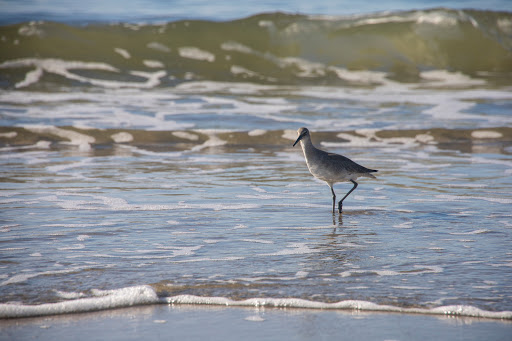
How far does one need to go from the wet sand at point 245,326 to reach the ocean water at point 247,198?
0.32 feet

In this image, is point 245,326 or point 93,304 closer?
point 245,326

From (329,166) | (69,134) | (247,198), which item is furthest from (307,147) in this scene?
(69,134)

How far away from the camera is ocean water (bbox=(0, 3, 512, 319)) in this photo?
11.5ft

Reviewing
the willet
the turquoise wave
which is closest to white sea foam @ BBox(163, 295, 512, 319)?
the willet

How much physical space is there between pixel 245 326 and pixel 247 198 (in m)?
3.66

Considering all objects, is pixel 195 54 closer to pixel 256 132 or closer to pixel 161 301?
pixel 256 132

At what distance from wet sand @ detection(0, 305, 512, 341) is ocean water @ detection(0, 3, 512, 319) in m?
0.10

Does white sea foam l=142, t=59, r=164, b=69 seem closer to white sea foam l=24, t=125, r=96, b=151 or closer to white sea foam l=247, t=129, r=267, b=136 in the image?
white sea foam l=24, t=125, r=96, b=151

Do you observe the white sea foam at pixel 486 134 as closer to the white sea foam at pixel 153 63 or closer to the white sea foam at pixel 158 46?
the white sea foam at pixel 153 63

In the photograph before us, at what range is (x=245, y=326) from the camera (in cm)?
298

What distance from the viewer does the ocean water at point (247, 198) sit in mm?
3508

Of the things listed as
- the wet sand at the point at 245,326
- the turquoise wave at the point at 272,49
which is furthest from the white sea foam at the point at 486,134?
the turquoise wave at the point at 272,49

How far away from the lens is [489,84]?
25922 mm

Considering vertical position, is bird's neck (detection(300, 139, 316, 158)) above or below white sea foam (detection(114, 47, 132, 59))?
below
